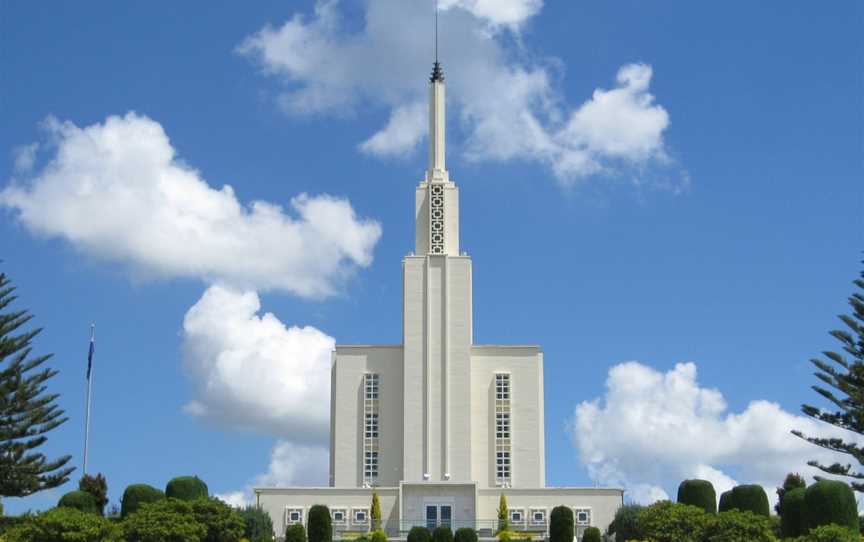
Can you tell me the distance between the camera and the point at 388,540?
167 feet

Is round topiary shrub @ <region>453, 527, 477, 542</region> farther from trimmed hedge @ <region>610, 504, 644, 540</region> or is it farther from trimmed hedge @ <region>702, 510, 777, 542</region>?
trimmed hedge @ <region>702, 510, 777, 542</region>

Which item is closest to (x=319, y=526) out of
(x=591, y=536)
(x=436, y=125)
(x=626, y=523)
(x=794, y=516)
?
(x=591, y=536)

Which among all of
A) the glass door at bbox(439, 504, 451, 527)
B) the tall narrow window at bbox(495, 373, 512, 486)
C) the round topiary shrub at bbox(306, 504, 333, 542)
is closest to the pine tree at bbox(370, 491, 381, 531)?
the glass door at bbox(439, 504, 451, 527)

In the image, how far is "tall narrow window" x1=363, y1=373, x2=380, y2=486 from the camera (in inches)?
2373

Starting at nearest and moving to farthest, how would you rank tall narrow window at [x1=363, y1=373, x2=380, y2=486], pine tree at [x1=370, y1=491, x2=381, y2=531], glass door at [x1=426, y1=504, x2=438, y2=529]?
1. pine tree at [x1=370, y1=491, x2=381, y2=531]
2. glass door at [x1=426, y1=504, x2=438, y2=529]
3. tall narrow window at [x1=363, y1=373, x2=380, y2=486]

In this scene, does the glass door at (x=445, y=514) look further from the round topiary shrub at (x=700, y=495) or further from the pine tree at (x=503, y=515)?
the round topiary shrub at (x=700, y=495)

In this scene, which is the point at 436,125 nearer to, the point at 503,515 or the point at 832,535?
the point at 503,515

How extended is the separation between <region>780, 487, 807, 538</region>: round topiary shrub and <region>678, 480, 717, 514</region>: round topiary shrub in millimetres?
4137

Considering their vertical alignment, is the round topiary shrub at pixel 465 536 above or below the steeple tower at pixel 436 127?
below

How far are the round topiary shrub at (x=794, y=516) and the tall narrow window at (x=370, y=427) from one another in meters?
21.5

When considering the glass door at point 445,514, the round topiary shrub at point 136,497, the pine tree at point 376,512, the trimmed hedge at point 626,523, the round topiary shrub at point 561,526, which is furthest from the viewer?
the glass door at point 445,514

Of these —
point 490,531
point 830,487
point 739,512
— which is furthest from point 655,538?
point 490,531

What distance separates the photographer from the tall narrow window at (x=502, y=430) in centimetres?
6006

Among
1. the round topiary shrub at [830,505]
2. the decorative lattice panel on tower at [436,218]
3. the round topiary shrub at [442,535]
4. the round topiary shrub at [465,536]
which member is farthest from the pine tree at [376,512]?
the round topiary shrub at [830,505]
